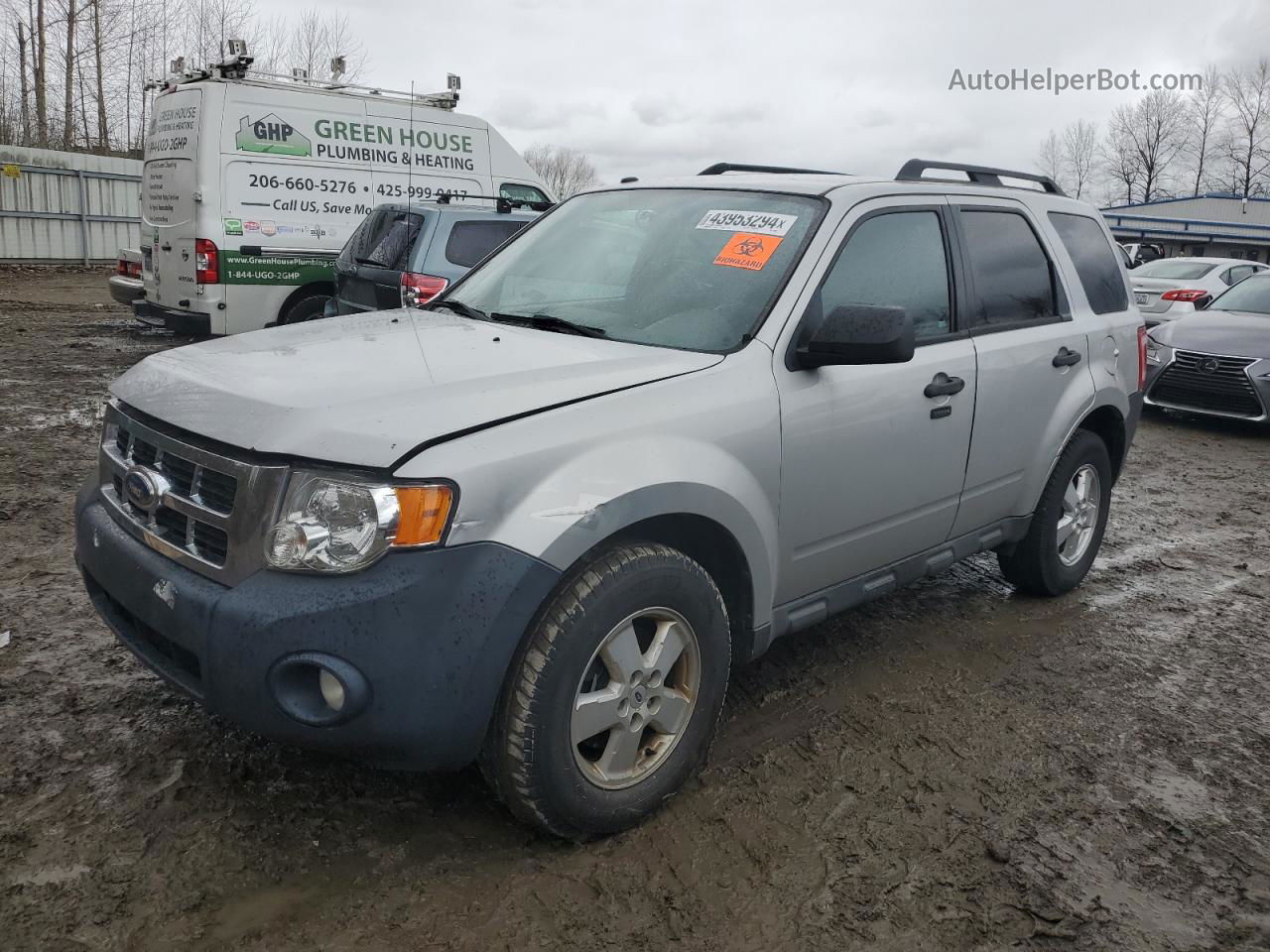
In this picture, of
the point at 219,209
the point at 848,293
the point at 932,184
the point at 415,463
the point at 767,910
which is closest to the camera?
the point at 415,463

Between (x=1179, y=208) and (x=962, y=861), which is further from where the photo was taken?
(x=1179, y=208)

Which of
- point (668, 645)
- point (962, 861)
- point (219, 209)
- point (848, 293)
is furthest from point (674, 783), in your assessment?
point (219, 209)

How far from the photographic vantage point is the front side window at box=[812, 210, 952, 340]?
11.4ft

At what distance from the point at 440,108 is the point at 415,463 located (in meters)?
11.0

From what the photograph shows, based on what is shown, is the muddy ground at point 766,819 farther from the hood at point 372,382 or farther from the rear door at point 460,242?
the rear door at point 460,242

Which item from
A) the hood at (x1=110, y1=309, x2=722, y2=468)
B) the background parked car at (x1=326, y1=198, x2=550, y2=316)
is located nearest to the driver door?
the hood at (x1=110, y1=309, x2=722, y2=468)

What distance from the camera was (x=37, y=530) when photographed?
17.1ft

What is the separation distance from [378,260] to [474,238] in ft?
2.79

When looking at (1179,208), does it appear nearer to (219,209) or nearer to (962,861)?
(219,209)

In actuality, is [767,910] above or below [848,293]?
below

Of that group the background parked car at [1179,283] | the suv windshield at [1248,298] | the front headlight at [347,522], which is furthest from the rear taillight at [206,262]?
the suv windshield at [1248,298]

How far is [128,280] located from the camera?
12.4 metres

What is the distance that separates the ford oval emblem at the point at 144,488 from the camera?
2693 mm

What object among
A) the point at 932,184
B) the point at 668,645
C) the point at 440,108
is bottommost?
the point at 668,645
